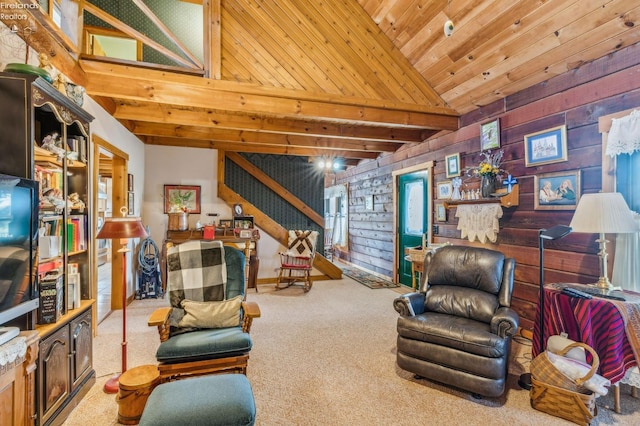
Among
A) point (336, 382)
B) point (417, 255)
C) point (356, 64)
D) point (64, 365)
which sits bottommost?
point (336, 382)

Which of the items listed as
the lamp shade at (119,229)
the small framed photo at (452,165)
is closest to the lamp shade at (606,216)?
the small framed photo at (452,165)

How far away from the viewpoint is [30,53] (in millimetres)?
2174

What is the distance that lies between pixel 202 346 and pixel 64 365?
890 mm

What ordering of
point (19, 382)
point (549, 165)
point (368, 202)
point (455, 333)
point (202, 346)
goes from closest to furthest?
point (19, 382), point (202, 346), point (455, 333), point (549, 165), point (368, 202)

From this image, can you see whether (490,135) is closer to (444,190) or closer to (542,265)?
(444,190)

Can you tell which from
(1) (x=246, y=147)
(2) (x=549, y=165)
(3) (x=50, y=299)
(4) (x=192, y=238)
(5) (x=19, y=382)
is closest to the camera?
(5) (x=19, y=382)

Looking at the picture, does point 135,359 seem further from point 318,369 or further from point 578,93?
point 578,93

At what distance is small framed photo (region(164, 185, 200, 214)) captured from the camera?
17.6ft

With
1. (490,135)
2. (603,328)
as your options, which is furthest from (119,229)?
(490,135)

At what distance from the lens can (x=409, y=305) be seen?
262 centimetres

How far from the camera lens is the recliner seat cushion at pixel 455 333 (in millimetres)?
2188

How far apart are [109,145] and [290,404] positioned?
3464 mm

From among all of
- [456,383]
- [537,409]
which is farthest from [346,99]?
[537,409]

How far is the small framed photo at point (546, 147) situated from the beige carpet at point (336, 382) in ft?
6.31
